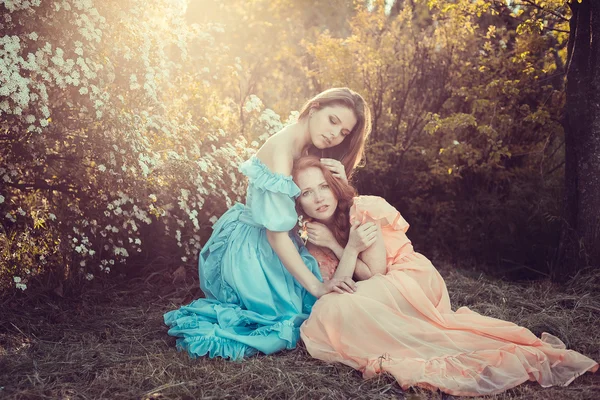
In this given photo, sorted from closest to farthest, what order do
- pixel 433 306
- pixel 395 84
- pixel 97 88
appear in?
pixel 433 306, pixel 97 88, pixel 395 84

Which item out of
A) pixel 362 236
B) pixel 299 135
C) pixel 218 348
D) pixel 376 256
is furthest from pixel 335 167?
pixel 218 348

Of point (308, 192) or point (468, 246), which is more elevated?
point (308, 192)

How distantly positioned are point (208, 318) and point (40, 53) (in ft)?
5.58

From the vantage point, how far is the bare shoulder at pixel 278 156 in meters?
2.91

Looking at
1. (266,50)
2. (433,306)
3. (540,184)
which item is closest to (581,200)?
(540,184)

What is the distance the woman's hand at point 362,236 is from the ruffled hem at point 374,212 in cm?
6

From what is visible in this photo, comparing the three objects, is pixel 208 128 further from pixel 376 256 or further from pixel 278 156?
pixel 376 256

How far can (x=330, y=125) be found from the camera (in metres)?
2.96

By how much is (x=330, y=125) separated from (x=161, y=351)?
1.43m

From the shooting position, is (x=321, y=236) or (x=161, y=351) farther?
(x=321, y=236)

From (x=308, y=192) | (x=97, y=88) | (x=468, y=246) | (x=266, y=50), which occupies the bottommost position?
(x=468, y=246)

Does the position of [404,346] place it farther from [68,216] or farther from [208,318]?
[68,216]

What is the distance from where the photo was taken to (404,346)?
2562mm

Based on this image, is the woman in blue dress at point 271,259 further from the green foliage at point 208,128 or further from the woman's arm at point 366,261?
the green foliage at point 208,128
